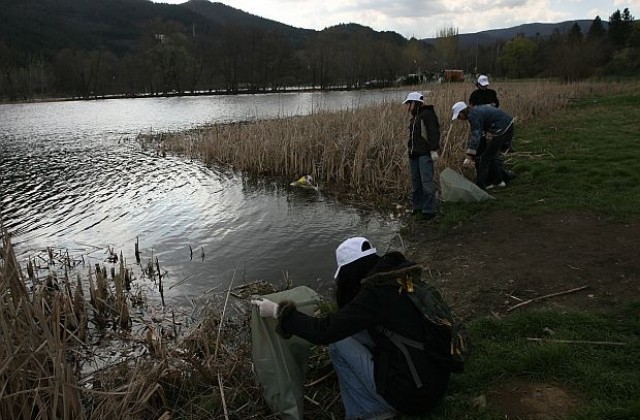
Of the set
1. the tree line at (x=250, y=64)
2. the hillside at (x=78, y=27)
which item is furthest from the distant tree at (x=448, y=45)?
the hillside at (x=78, y=27)

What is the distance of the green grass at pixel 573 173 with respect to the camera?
734 cm

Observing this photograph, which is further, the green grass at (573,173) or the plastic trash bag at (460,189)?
the plastic trash bag at (460,189)

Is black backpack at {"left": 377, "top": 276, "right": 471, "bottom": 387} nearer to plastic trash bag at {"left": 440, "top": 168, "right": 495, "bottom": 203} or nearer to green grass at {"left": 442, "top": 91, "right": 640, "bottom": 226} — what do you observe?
green grass at {"left": 442, "top": 91, "right": 640, "bottom": 226}

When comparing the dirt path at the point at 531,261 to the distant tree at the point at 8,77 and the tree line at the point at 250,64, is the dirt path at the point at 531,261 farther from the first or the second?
the distant tree at the point at 8,77

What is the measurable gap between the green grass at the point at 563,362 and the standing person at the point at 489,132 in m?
4.50

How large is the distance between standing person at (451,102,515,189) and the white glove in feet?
19.1

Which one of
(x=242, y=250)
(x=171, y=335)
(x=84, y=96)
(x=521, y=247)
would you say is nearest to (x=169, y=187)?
(x=242, y=250)

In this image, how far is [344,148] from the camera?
1201 cm

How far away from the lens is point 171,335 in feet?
17.0

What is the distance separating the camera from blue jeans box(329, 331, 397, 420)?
313 centimetres

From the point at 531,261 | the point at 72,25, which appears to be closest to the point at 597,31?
the point at 531,261

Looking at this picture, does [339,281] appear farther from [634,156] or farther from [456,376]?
[634,156]

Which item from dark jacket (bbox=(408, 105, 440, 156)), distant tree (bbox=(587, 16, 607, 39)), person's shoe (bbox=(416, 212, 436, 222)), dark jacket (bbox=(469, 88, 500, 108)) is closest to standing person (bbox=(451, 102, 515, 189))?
dark jacket (bbox=(408, 105, 440, 156))

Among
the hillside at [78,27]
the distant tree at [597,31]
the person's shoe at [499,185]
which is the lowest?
the person's shoe at [499,185]
